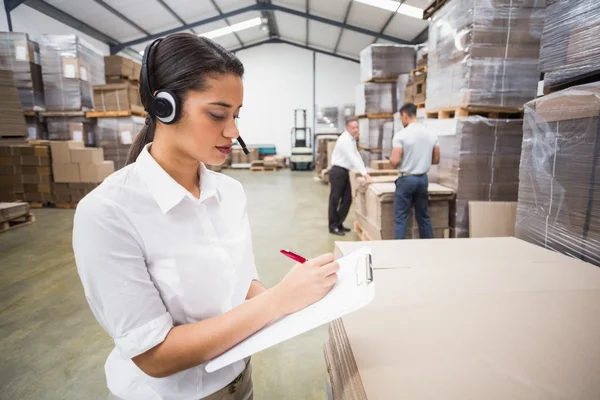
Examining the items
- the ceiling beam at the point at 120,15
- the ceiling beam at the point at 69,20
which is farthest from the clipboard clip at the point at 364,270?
the ceiling beam at the point at 120,15

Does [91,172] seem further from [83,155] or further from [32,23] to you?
[32,23]

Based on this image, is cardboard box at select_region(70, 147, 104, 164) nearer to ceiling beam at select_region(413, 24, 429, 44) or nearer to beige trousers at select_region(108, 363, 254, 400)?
beige trousers at select_region(108, 363, 254, 400)

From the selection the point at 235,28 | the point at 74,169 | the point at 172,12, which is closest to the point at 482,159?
the point at 74,169

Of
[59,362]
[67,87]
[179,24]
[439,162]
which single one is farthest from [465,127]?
[179,24]

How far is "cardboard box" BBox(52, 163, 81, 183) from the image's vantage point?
7.03 meters

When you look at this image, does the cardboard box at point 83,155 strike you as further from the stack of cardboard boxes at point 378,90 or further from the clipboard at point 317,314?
the clipboard at point 317,314

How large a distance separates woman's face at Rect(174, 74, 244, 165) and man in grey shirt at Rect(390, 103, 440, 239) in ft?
10.9

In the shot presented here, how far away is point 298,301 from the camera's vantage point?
0.78m

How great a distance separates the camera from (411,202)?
4082 mm

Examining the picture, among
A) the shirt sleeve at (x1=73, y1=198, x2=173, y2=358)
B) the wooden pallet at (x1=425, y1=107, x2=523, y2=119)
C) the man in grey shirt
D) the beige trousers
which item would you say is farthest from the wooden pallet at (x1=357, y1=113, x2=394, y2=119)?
the shirt sleeve at (x1=73, y1=198, x2=173, y2=358)

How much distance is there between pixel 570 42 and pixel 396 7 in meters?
8.95

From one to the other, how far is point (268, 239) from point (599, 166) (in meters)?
4.24

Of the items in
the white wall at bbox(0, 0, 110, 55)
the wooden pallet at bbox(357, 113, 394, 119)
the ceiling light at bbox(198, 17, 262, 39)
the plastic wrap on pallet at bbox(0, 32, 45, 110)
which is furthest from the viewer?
the ceiling light at bbox(198, 17, 262, 39)

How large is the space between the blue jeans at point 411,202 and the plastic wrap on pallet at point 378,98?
4316mm
